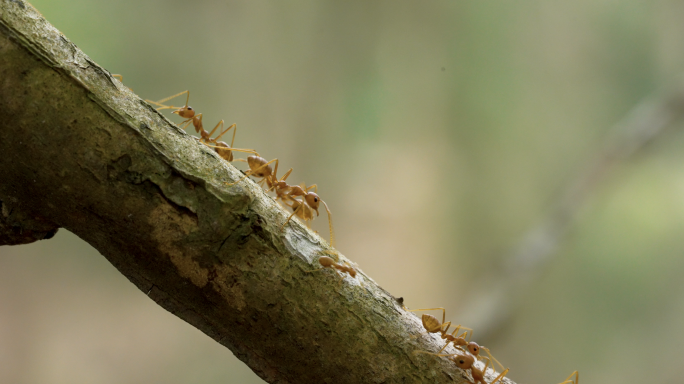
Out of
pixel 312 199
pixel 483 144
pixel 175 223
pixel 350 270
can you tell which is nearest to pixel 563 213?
pixel 483 144

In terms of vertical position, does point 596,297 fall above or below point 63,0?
above

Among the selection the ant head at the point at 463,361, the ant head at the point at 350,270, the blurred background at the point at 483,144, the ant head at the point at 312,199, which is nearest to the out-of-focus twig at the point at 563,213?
the blurred background at the point at 483,144

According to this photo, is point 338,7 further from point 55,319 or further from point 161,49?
point 55,319

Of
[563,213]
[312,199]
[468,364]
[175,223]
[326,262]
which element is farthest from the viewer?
[563,213]

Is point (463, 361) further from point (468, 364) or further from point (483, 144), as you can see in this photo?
point (483, 144)

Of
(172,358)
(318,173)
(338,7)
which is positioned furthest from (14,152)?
(338,7)

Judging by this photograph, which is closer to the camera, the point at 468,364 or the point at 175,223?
the point at 175,223

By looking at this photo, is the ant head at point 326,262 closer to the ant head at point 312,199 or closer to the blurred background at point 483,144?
the ant head at point 312,199
